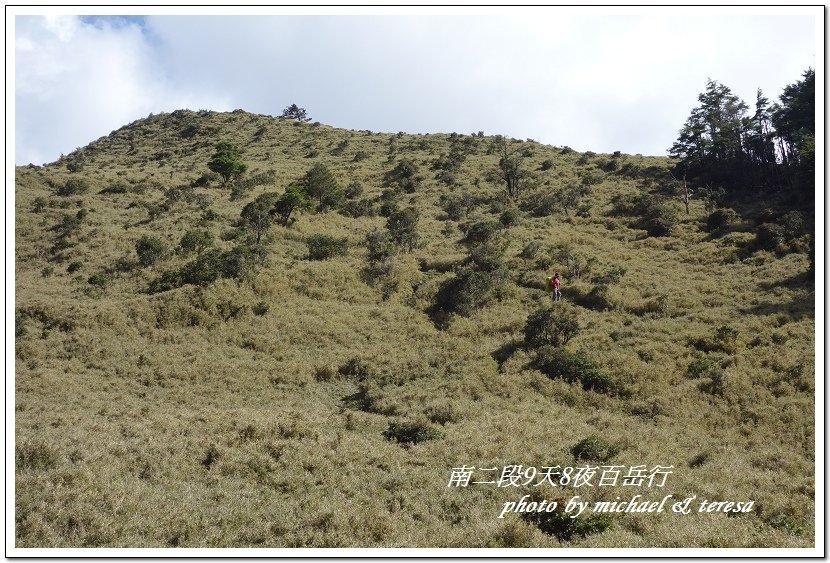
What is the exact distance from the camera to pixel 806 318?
21.1 m

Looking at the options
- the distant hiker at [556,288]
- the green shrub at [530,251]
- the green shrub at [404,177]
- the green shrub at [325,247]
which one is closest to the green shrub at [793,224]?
the green shrub at [530,251]

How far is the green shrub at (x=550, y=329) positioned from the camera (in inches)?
892

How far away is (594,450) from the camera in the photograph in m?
12.8

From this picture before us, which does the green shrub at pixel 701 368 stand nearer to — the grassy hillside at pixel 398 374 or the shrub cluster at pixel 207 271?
the grassy hillside at pixel 398 374

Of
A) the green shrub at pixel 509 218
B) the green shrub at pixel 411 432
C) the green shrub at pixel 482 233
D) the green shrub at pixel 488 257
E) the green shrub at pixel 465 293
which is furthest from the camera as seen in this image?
the green shrub at pixel 509 218

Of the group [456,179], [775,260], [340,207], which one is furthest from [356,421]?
[456,179]

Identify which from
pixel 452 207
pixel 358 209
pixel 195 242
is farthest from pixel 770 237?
pixel 195 242

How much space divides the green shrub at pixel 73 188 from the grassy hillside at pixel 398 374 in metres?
1.51

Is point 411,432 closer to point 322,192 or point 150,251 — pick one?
point 150,251

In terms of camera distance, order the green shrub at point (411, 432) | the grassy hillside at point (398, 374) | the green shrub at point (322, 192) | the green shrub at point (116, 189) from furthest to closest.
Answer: the green shrub at point (116, 189) → the green shrub at point (322, 192) → the green shrub at point (411, 432) → the grassy hillside at point (398, 374)

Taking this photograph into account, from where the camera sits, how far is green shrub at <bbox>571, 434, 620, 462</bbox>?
41.5 feet

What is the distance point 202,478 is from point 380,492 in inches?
169

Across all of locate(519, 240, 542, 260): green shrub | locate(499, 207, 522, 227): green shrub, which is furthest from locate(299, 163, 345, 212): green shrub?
locate(519, 240, 542, 260): green shrub

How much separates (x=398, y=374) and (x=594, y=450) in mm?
10076
